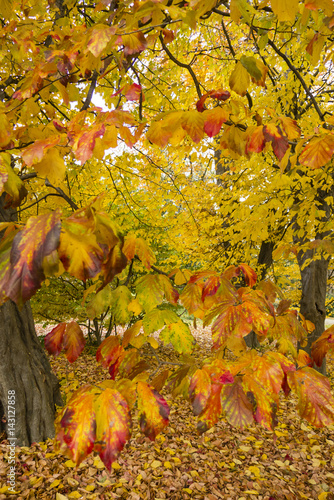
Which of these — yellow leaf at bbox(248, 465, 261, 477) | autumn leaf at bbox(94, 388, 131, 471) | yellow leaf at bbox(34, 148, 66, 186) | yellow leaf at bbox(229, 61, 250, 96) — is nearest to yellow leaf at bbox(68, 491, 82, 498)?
yellow leaf at bbox(248, 465, 261, 477)

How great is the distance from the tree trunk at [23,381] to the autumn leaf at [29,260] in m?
2.57

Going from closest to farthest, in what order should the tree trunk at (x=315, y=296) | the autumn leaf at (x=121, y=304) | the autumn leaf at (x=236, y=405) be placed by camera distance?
the autumn leaf at (x=236, y=405), the autumn leaf at (x=121, y=304), the tree trunk at (x=315, y=296)

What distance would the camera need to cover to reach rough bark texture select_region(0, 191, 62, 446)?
287 centimetres

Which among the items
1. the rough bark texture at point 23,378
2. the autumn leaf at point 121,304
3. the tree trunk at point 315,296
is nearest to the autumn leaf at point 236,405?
the autumn leaf at point 121,304

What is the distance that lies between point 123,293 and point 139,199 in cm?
371

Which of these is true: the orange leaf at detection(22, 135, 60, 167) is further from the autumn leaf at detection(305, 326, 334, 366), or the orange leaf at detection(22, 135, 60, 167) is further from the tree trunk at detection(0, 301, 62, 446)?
the tree trunk at detection(0, 301, 62, 446)

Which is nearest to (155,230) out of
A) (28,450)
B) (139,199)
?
(139,199)

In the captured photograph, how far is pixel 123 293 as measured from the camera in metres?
1.65

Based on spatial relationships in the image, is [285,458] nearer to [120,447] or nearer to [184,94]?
[120,447]

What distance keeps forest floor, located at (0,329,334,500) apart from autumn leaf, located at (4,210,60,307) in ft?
7.39

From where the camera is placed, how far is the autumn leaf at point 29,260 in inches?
25.2

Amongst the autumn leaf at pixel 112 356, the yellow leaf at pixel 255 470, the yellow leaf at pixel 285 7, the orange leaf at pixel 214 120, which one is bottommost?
the yellow leaf at pixel 255 470

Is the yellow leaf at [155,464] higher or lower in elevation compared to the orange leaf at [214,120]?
lower

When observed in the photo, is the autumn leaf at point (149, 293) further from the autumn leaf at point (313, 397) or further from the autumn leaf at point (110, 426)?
the autumn leaf at point (313, 397)
